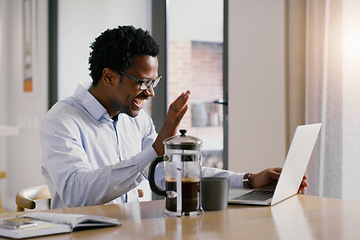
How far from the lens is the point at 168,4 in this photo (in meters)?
3.64

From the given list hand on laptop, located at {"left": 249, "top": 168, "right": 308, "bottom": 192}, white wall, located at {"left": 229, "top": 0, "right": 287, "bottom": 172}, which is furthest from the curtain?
hand on laptop, located at {"left": 249, "top": 168, "right": 308, "bottom": 192}

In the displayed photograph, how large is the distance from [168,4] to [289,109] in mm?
1295

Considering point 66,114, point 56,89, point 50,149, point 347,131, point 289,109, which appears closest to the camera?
point 50,149

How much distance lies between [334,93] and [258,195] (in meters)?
0.92

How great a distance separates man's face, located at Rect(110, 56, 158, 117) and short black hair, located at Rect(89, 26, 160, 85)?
3 centimetres

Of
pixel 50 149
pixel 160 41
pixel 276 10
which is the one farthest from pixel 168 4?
pixel 50 149

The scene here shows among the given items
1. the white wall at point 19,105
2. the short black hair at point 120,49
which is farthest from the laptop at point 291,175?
the white wall at point 19,105

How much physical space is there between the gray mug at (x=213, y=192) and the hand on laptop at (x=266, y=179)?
35 centimetres

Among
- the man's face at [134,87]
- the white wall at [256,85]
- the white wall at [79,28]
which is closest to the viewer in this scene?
the man's face at [134,87]

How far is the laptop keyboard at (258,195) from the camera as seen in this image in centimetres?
171

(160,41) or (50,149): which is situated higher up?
(160,41)

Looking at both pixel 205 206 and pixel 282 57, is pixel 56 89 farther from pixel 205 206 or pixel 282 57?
pixel 205 206

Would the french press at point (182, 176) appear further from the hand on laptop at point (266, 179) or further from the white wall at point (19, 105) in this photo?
the white wall at point (19, 105)

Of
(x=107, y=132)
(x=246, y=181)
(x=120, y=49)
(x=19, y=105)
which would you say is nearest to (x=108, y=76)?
(x=120, y=49)
